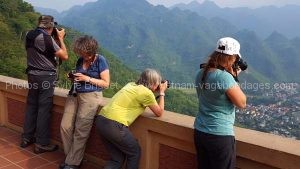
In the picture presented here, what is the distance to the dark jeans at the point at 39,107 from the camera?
176 inches

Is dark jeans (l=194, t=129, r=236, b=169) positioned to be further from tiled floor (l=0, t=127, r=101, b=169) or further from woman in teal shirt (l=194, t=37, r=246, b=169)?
tiled floor (l=0, t=127, r=101, b=169)

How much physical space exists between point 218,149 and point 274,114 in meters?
66.2

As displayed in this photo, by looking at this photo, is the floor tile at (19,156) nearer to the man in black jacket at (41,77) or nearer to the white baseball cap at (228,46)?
the man in black jacket at (41,77)

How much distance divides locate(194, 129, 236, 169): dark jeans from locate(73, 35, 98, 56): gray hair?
4.80 feet

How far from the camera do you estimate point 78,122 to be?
13.1 ft

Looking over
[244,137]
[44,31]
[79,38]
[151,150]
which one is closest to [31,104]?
[44,31]

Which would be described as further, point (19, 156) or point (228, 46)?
point (19, 156)

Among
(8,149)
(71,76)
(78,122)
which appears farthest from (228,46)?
(8,149)

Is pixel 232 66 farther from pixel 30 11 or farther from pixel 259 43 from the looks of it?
pixel 259 43

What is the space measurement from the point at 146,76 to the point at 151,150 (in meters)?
0.80

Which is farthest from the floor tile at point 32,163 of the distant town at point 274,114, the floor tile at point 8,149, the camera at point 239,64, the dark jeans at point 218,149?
the distant town at point 274,114

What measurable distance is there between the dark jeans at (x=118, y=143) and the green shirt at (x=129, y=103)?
0.20 feet

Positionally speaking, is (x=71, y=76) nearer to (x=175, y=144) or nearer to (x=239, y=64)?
(x=175, y=144)

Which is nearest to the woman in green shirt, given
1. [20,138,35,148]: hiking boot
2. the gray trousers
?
the gray trousers
